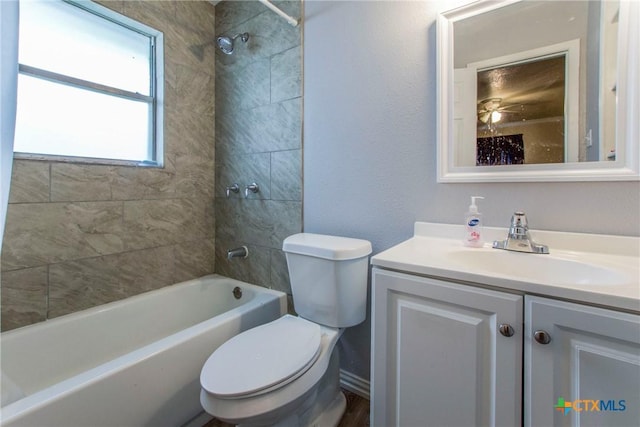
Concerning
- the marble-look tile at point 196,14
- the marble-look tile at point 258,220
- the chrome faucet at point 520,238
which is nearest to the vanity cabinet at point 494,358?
the chrome faucet at point 520,238

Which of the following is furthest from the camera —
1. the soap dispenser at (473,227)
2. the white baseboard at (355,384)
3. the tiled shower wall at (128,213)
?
the white baseboard at (355,384)

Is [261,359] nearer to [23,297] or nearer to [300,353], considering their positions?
[300,353]

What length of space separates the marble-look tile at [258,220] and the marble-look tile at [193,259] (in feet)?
0.41

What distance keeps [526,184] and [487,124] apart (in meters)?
0.28

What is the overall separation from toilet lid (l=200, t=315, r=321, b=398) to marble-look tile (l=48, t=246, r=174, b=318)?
95 cm

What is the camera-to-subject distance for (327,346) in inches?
Result: 45.9

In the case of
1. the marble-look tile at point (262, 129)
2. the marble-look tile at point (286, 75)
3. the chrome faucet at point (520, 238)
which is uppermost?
the marble-look tile at point (286, 75)

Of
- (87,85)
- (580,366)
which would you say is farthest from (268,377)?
(87,85)

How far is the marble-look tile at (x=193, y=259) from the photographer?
1895mm

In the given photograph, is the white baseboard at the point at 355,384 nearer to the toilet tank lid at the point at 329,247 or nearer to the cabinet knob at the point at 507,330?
the toilet tank lid at the point at 329,247

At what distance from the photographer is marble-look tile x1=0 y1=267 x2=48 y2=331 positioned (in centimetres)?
127

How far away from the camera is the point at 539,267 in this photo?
915mm

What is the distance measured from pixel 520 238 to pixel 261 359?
1.02m

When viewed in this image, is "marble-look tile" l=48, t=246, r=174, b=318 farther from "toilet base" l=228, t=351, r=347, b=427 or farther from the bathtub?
"toilet base" l=228, t=351, r=347, b=427
